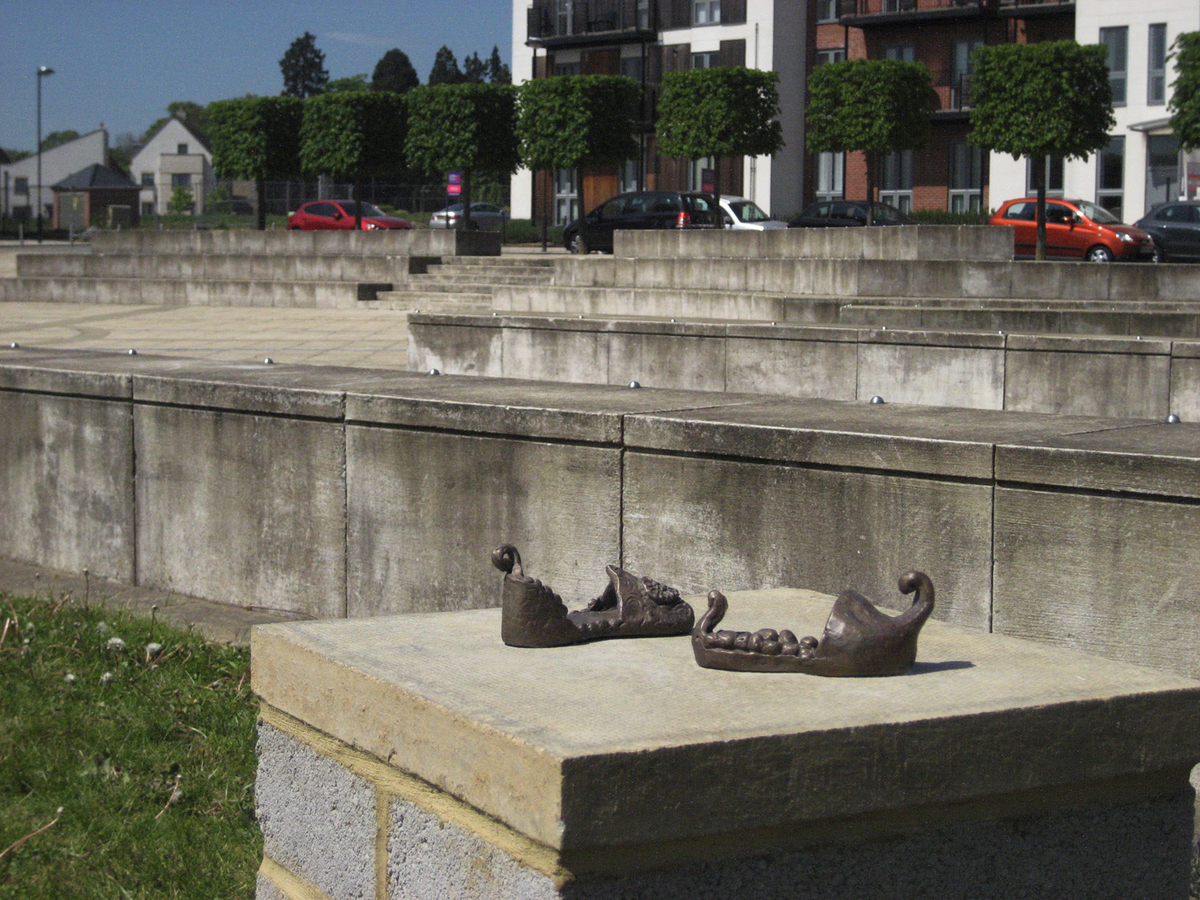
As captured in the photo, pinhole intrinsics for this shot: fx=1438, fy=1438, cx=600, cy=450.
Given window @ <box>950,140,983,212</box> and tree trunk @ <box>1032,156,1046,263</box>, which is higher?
window @ <box>950,140,983,212</box>

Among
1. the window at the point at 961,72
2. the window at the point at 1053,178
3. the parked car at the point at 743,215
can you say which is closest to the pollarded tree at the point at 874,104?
the parked car at the point at 743,215

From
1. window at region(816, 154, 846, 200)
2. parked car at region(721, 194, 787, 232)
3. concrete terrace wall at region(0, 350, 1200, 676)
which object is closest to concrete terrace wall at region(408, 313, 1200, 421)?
concrete terrace wall at region(0, 350, 1200, 676)

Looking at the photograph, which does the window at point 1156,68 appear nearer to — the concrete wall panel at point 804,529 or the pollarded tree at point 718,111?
the pollarded tree at point 718,111

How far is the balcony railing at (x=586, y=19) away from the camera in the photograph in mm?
53562

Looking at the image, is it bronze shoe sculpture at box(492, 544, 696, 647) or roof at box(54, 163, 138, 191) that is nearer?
bronze shoe sculpture at box(492, 544, 696, 647)

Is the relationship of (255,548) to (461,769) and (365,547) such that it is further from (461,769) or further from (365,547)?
(461,769)

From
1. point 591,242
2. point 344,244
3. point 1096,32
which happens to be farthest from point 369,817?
point 1096,32

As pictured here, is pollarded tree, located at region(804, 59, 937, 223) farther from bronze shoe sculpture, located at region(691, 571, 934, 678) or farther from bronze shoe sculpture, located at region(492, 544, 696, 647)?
bronze shoe sculpture, located at region(691, 571, 934, 678)

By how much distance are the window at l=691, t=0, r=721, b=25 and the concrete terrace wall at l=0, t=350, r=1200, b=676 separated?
4742 centimetres

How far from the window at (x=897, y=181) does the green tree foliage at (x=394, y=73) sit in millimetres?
100878

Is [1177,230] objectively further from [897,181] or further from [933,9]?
[897,181]

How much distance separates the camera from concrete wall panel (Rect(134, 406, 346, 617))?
5.91 m

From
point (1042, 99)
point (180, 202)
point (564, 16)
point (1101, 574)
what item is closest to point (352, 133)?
point (1042, 99)

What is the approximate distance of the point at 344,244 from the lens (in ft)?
88.5
